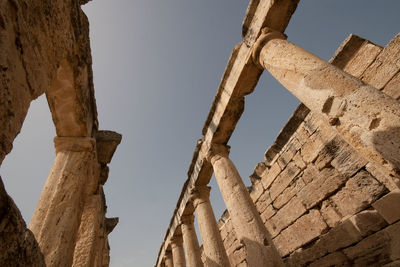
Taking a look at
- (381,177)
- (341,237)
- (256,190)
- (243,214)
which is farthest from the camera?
(256,190)

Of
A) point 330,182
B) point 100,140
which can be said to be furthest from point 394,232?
point 100,140

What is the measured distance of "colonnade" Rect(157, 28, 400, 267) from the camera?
2.10 m

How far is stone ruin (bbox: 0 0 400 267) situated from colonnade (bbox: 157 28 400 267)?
0.02m

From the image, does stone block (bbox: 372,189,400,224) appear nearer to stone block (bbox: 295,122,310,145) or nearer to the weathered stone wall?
the weathered stone wall

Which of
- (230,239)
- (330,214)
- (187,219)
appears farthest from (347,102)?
(230,239)

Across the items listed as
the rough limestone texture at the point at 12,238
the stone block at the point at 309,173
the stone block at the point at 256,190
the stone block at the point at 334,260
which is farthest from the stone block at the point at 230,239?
the rough limestone texture at the point at 12,238

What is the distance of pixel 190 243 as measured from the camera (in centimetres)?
831

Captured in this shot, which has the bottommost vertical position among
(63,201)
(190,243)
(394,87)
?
(63,201)

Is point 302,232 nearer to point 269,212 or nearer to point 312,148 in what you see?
point 269,212

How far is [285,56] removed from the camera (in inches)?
140

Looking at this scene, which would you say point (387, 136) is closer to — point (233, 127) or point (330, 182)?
point (330, 182)

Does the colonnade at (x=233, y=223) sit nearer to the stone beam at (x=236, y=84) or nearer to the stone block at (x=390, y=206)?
the stone beam at (x=236, y=84)

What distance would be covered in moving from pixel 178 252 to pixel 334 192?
7964 mm

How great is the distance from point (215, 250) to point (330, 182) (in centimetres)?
378
